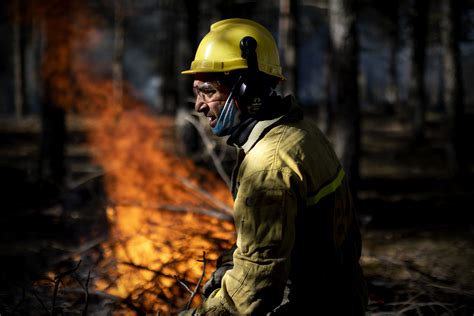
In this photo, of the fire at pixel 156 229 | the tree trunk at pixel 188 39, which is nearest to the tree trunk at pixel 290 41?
the tree trunk at pixel 188 39

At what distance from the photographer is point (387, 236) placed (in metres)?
6.35

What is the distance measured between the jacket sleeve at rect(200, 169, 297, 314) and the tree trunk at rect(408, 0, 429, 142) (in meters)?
16.0

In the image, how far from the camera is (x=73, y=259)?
4859 mm

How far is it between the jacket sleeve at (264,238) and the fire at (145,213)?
1410 millimetres

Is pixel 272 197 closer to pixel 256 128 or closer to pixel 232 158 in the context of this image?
pixel 256 128

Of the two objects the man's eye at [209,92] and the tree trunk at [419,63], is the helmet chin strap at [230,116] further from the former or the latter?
the tree trunk at [419,63]

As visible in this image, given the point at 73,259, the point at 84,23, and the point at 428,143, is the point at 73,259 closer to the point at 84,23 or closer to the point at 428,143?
the point at 84,23

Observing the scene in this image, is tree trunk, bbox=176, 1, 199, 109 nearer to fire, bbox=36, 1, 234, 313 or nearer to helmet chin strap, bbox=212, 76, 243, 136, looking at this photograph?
fire, bbox=36, 1, 234, 313

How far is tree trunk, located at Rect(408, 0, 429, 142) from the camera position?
16.2m

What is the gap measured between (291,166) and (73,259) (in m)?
3.63

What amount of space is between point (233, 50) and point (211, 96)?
0.30m

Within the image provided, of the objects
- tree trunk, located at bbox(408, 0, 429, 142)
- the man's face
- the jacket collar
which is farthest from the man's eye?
tree trunk, located at bbox(408, 0, 429, 142)

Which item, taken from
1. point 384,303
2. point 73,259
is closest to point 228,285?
point 384,303

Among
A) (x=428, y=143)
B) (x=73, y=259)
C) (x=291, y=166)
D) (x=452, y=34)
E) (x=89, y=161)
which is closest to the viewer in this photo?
(x=291, y=166)
